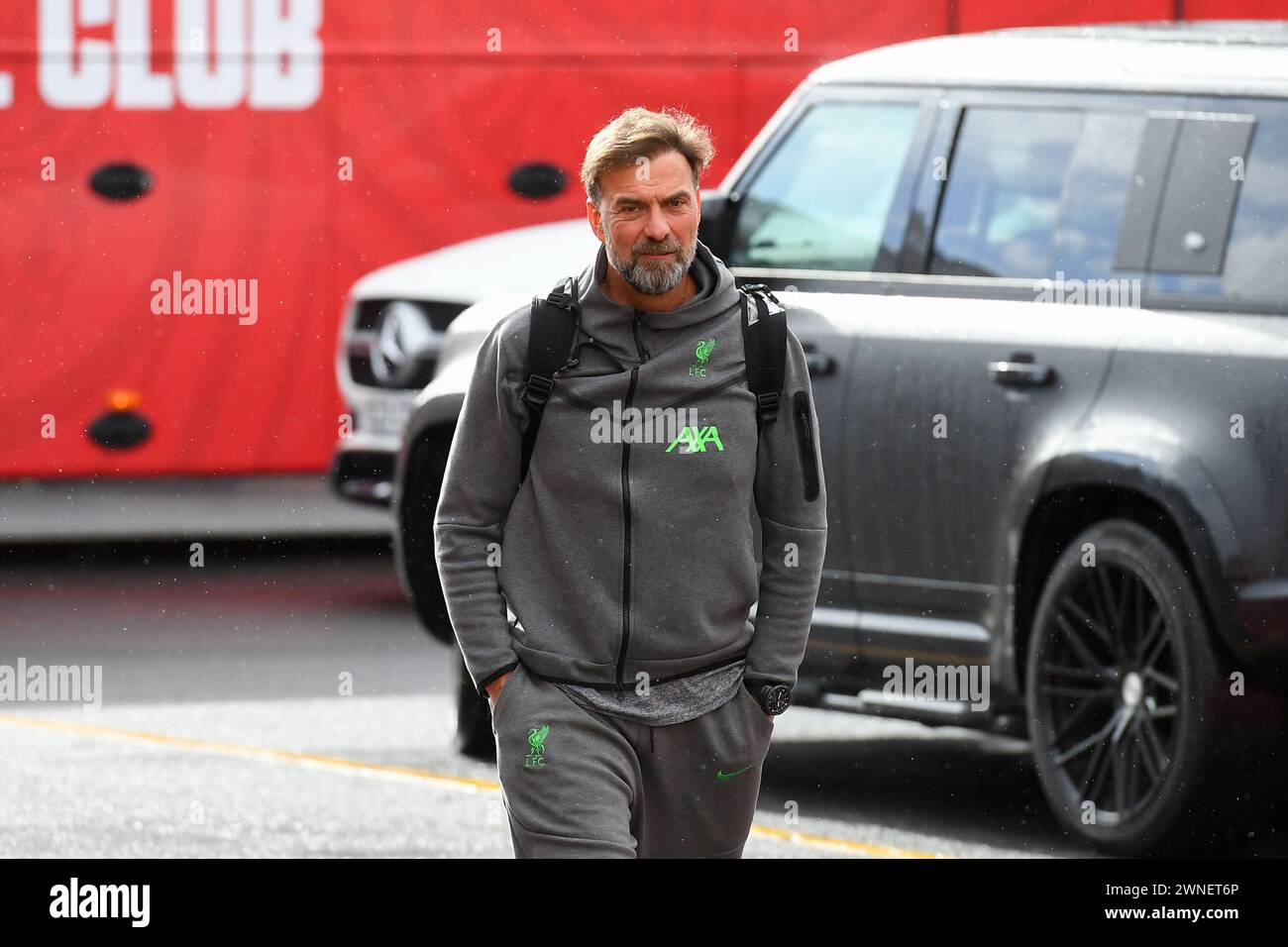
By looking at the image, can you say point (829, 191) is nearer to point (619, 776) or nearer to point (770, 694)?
point (770, 694)

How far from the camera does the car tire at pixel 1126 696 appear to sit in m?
7.19

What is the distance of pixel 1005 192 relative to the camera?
25.9ft

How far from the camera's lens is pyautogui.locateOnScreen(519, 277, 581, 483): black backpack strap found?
14.9 feet

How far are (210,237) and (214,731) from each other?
4282mm

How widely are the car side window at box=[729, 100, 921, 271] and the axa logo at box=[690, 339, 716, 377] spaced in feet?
11.5

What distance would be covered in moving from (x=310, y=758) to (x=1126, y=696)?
3.03 metres

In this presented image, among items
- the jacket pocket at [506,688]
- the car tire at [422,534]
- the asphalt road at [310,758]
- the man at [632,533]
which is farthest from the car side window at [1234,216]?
the jacket pocket at [506,688]

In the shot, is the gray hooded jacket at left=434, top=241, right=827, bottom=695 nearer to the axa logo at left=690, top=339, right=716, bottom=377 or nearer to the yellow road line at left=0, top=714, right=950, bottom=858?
the axa logo at left=690, top=339, right=716, bottom=377

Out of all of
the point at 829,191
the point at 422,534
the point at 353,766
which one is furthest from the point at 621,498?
the point at 353,766

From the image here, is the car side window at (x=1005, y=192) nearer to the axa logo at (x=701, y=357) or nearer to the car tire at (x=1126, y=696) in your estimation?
the car tire at (x=1126, y=696)

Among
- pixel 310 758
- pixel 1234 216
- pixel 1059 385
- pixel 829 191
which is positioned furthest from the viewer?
pixel 310 758

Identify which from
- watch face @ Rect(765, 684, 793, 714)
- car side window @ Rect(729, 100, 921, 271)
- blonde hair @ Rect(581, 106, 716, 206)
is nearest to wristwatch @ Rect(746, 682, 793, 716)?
watch face @ Rect(765, 684, 793, 714)

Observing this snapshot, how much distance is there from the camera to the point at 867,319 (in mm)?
7945

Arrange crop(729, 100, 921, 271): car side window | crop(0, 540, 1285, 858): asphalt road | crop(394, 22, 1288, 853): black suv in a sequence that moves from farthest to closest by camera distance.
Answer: crop(729, 100, 921, 271): car side window, crop(0, 540, 1285, 858): asphalt road, crop(394, 22, 1288, 853): black suv
